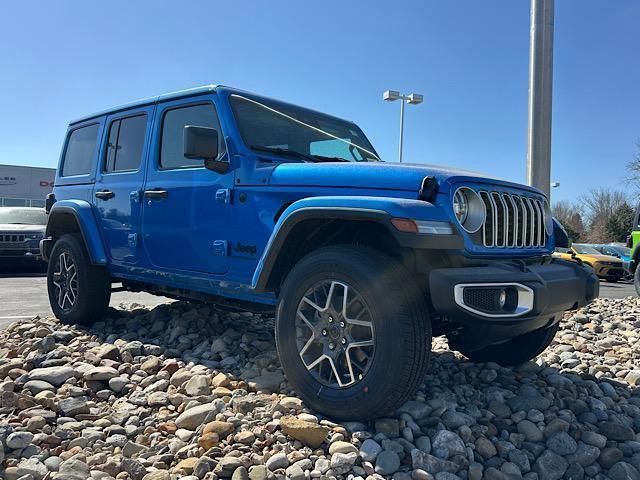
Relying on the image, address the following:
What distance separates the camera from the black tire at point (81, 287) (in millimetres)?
4910

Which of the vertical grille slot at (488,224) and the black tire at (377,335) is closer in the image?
the black tire at (377,335)

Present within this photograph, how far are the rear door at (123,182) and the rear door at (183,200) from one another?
16 centimetres

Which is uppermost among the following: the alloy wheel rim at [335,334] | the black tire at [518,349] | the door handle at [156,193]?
the door handle at [156,193]

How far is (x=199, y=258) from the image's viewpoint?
385cm

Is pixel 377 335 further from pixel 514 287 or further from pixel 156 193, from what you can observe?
pixel 156 193

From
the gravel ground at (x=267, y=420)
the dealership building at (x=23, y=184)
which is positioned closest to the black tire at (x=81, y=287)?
the gravel ground at (x=267, y=420)

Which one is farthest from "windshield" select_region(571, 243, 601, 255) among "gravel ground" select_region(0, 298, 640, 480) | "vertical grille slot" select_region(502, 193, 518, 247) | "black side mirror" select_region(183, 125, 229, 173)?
"black side mirror" select_region(183, 125, 229, 173)

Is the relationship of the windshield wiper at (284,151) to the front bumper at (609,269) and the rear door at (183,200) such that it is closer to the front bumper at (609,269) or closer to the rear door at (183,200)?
the rear door at (183,200)

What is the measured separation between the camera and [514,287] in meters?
2.71

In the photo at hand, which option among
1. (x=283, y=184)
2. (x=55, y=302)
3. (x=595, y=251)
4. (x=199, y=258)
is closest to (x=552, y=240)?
(x=283, y=184)

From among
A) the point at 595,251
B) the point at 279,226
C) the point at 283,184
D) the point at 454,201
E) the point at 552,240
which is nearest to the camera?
the point at 454,201

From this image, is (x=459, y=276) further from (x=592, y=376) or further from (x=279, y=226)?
(x=592, y=376)

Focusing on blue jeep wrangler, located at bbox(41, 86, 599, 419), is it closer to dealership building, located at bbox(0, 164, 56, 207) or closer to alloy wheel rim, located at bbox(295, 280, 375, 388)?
alloy wheel rim, located at bbox(295, 280, 375, 388)

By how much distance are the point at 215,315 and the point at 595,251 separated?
55.5 ft
